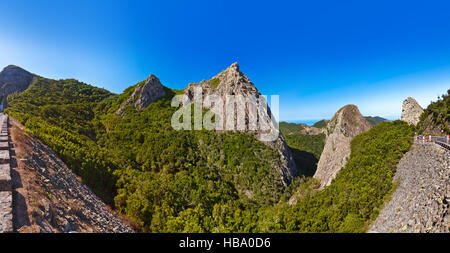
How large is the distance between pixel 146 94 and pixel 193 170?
60.5 m

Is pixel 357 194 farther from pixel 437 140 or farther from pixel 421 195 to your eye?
pixel 421 195

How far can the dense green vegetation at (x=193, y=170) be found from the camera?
83.7 feet

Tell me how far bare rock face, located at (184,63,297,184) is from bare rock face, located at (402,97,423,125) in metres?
36.0

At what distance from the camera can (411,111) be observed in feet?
122

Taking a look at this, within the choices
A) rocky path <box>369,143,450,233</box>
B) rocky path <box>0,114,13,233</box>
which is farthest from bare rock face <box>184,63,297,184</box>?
rocky path <box>0,114,13,233</box>

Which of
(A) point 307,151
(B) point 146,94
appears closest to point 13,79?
(B) point 146,94

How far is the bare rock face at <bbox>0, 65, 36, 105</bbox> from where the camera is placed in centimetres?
8338

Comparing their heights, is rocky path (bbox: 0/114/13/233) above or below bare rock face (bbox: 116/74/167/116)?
below

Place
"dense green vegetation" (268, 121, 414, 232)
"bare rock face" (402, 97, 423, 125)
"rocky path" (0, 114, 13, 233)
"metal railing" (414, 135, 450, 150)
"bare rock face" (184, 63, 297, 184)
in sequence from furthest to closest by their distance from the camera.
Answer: "bare rock face" (184, 63, 297, 184) < "bare rock face" (402, 97, 423, 125) < "dense green vegetation" (268, 121, 414, 232) < "metal railing" (414, 135, 450, 150) < "rocky path" (0, 114, 13, 233)

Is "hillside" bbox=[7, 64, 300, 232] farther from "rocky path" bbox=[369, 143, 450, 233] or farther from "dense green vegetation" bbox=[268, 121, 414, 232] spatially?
"rocky path" bbox=[369, 143, 450, 233]

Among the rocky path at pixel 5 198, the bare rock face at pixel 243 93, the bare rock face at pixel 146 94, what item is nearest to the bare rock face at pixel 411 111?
the bare rock face at pixel 243 93

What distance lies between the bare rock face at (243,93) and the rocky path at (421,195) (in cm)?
4201

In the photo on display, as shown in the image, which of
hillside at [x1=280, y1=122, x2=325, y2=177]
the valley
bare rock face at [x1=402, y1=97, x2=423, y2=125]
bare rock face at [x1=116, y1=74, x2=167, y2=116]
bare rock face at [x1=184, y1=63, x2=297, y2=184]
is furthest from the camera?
bare rock face at [x1=116, y1=74, x2=167, y2=116]
